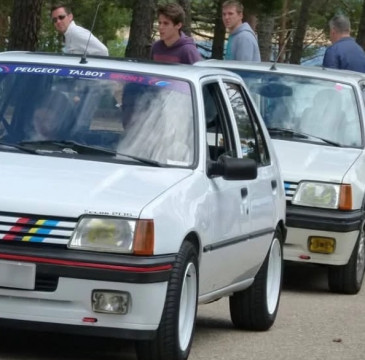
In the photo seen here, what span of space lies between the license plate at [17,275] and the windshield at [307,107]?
17.7ft

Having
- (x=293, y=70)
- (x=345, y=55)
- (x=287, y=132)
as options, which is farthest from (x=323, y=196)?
(x=345, y=55)

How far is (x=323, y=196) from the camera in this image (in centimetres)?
1077

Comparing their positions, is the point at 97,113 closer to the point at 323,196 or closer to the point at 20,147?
the point at 20,147

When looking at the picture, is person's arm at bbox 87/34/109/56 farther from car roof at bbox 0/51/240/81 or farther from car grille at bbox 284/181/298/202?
car roof at bbox 0/51/240/81

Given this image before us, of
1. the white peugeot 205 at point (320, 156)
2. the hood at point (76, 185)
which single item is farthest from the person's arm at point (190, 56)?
the hood at point (76, 185)

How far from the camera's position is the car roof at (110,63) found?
8008 millimetres

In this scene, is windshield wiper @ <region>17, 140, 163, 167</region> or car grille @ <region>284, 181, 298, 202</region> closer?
windshield wiper @ <region>17, 140, 163, 167</region>

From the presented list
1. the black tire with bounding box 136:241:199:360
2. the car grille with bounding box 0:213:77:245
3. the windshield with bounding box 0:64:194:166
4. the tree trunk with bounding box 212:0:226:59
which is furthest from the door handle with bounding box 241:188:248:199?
the tree trunk with bounding box 212:0:226:59

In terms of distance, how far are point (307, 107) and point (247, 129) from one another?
3109mm

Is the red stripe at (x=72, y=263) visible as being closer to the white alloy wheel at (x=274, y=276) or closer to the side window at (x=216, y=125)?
the side window at (x=216, y=125)

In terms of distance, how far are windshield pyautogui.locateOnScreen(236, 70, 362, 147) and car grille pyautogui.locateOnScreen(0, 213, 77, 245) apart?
533 cm

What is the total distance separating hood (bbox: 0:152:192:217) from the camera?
6566 mm

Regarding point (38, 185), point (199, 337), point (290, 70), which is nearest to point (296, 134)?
point (290, 70)

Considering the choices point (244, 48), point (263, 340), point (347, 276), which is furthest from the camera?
point (244, 48)
